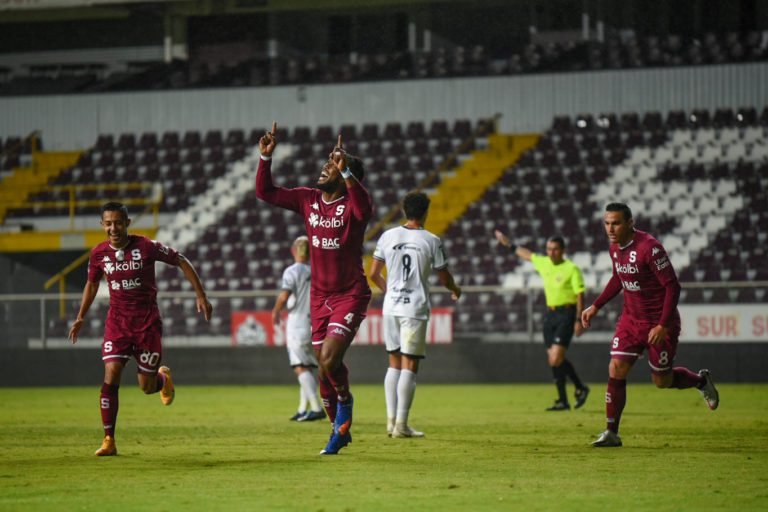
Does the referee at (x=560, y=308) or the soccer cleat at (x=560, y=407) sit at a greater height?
the referee at (x=560, y=308)

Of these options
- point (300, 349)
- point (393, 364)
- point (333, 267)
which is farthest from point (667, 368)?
point (300, 349)

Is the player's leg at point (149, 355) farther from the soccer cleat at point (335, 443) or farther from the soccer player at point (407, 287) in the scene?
the soccer player at point (407, 287)

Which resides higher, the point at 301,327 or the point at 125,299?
the point at 125,299

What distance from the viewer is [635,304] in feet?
40.4

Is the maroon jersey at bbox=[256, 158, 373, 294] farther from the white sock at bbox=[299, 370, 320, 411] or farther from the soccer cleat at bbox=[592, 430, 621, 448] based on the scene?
the white sock at bbox=[299, 370, 320, 411]

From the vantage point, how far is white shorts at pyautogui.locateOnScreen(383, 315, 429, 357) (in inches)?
538

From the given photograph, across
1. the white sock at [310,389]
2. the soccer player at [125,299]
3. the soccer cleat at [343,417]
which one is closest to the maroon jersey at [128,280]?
the soccer player at [125,299]

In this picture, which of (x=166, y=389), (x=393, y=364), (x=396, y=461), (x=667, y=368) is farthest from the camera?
(x=393, y=364)

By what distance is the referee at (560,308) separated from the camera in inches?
713

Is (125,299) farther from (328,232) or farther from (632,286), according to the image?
(632,286)

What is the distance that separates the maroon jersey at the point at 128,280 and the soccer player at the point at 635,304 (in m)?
3.93

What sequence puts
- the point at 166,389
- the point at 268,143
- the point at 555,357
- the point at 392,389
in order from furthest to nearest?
1. the point at 555,357
2. the point at 392,389
3. the point at 166,389
4. the point at 268,143

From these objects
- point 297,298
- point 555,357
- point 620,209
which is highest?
point 620,209

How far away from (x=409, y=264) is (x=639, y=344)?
2537 mm
